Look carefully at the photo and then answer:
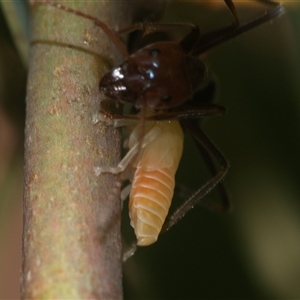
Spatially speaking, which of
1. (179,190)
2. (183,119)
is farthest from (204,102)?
(179,190)

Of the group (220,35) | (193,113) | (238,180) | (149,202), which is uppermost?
(220,35)

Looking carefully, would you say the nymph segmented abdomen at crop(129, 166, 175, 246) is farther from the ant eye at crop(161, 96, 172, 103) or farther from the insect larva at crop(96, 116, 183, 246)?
the ant eye at crop(161, 96, 172, 103)

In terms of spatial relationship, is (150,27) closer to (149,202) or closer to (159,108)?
(159,108)

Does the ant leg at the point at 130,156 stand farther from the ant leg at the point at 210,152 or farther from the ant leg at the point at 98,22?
the ant leg at the point at 98,22

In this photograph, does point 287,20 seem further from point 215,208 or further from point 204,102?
point 215,208

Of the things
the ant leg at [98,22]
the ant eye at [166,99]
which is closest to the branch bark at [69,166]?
the ant leg at [98,22]

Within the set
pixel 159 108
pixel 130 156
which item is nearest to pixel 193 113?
pixel 159 108

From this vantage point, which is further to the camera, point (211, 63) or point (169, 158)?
point (211, 63)
